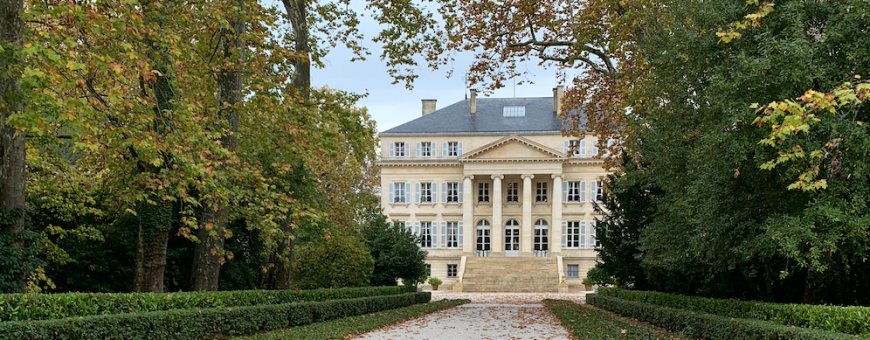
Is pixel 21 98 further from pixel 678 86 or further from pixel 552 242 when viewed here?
pixel 552 242

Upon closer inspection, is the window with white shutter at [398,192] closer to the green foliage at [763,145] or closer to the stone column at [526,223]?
the stone column at [526,223]

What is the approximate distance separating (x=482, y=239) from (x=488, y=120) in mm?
8408

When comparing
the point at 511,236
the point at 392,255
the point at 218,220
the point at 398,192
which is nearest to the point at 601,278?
the point at 392,255

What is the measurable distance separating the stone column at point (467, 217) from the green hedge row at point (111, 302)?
36.8 meters

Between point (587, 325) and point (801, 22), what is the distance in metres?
7.15

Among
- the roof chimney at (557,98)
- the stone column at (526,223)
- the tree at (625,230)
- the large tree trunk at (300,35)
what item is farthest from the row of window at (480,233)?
the large tree trunk at (300,35)

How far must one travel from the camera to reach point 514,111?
54.6m

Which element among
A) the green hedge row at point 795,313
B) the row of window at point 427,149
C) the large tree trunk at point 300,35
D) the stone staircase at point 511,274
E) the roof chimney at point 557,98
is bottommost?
the stone staircase at point 511,274

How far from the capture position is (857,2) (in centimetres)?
898

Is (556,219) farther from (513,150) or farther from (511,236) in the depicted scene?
(513,150)

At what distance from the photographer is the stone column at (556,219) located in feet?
168

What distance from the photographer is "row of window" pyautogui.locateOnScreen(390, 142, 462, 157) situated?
53000 mm

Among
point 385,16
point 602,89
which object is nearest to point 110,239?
point 385,16

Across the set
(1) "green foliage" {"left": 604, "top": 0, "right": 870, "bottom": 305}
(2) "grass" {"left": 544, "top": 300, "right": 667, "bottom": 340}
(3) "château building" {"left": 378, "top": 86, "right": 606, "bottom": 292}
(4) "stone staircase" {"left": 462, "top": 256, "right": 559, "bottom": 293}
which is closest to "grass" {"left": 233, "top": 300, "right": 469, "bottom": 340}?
(2) "grass" {"left": 544, "top": 300, "right": 667, "bottom": 340}
